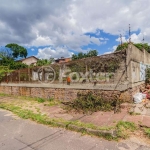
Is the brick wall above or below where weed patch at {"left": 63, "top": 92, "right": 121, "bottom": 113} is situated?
above

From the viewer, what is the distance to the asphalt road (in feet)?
10.3

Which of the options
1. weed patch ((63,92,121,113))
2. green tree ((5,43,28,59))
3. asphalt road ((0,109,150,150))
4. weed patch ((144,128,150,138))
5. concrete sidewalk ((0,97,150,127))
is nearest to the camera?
asphalt road ((0,109,150,150))

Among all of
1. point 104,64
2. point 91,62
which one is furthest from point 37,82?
point 104,64

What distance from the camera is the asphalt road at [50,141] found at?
3.15m

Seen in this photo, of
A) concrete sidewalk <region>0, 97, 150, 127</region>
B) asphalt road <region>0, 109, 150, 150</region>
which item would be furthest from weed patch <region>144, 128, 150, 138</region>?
asphalt road <region>0, 109, 150, 150</region>

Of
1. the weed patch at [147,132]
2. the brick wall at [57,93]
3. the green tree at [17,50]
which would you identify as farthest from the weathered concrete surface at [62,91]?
the green tree at [17,50]

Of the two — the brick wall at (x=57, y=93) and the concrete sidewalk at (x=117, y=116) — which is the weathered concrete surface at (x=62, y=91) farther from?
the concrete sidewalk at (x=117, y=116)

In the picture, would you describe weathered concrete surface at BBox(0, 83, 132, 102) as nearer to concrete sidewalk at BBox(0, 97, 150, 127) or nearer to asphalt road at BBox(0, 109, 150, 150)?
concrete sidewalk at BBox(0, 97, 150, 127)

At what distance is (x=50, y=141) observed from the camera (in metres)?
3.55

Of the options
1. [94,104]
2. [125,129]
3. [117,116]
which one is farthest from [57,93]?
[125,129]

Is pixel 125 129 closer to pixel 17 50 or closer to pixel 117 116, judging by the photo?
pixel 117 116

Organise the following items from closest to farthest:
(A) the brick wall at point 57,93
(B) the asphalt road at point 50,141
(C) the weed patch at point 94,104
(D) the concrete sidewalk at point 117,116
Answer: (B) the asphalt road at point 50,141 < (D) the concrete sidewalk at point 117,116 < (C) the weed patch at point 94,104 < (A) the brick wall at point 57,93

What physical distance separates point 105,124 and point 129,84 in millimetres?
2712

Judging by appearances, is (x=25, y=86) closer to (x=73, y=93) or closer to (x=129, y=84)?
(x=73, y=93)
